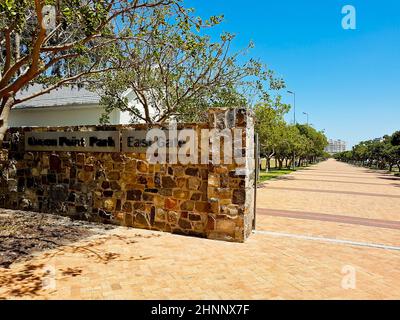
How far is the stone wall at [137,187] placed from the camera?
7461 millimetres

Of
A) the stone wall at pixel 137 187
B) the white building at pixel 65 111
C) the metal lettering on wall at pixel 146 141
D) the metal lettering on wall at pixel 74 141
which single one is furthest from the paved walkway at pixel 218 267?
the white building at pixel 65 111

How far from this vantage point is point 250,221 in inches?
318

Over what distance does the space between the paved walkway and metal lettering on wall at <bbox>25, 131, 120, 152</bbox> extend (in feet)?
7.44

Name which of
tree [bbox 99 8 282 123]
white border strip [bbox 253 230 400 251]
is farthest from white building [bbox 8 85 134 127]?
white border strip [bbox 253 230 400 251]

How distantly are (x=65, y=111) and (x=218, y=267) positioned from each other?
16422 mm

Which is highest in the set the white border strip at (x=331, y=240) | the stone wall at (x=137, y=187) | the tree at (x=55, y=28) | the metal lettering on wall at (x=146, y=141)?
the tree at (x=55, y=28)

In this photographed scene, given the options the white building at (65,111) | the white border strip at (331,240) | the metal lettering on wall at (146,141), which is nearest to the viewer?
the white border strip at (331,240)

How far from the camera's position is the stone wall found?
7461 millimetres

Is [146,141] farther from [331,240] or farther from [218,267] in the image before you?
[331,240]

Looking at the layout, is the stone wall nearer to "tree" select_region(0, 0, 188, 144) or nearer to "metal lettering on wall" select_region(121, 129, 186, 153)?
"metal lettering on wall" select_region(121, 129, 186, 153)

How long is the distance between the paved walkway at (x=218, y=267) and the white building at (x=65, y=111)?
11573 mm

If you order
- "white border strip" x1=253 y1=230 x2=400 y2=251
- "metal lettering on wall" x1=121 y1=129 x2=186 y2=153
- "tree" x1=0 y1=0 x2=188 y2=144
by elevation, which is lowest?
"white border strip" x1=253 y1=230 x2=400 y2=251

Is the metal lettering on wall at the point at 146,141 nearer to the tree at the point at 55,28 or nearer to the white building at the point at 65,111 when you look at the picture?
the tree at the point at 55,28
